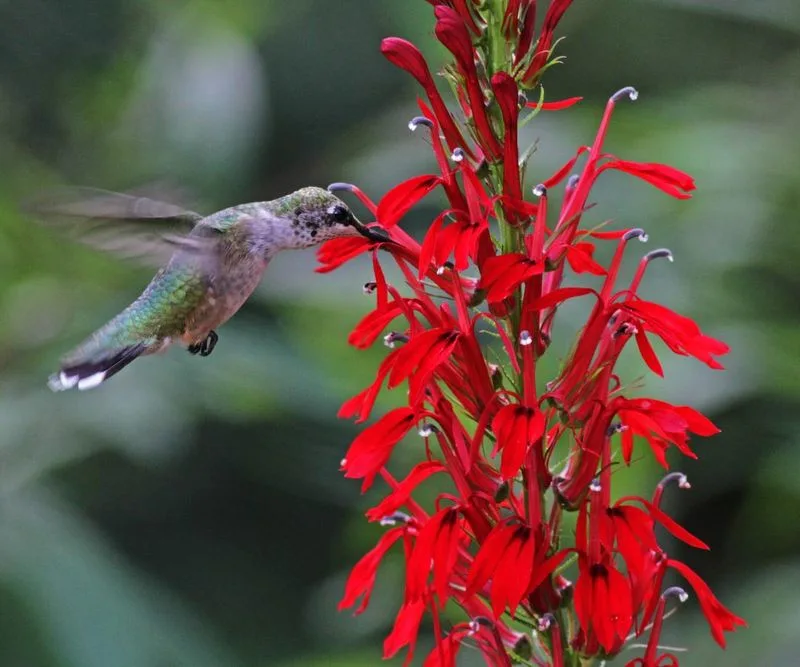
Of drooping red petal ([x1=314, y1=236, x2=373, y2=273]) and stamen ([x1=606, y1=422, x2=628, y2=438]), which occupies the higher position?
drooping red petal ([x1=314, y1=236, x2=373, y2=273])

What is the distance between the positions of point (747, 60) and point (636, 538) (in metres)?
2.37

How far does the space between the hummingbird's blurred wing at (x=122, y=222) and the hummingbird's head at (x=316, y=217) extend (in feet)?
0.59

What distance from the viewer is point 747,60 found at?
318 centimetres

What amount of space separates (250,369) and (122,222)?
0.66 m

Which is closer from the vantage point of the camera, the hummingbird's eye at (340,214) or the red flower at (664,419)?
the red flower at (664,419)

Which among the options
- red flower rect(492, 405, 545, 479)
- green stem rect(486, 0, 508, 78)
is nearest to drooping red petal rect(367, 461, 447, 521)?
red flower rect(492, 405, 545, 479)

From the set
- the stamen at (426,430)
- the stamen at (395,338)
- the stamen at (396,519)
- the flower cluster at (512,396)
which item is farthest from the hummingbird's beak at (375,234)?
the stamen at (396,519)

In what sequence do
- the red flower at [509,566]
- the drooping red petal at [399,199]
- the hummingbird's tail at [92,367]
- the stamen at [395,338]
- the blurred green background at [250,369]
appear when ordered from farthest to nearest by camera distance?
the blurred green background at [250,369] → the hummingbird's tail at [92,367] → the stamen at [395,338] → the drooping red petal at [399,199] → the red flower at [509,566]

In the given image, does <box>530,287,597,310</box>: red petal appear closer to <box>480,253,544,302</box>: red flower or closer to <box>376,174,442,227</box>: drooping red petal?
<box>480,253,544,302</box>: red flower

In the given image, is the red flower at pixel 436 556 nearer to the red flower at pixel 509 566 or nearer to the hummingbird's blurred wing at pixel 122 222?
the red flower at pixel 509 566

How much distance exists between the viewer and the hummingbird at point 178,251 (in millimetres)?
1493

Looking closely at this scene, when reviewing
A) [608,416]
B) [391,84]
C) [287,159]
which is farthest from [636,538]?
[391,84]

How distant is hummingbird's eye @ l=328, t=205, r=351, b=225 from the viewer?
1.38 metres

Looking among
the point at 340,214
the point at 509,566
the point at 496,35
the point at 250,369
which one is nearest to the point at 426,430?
the point at 509,566
